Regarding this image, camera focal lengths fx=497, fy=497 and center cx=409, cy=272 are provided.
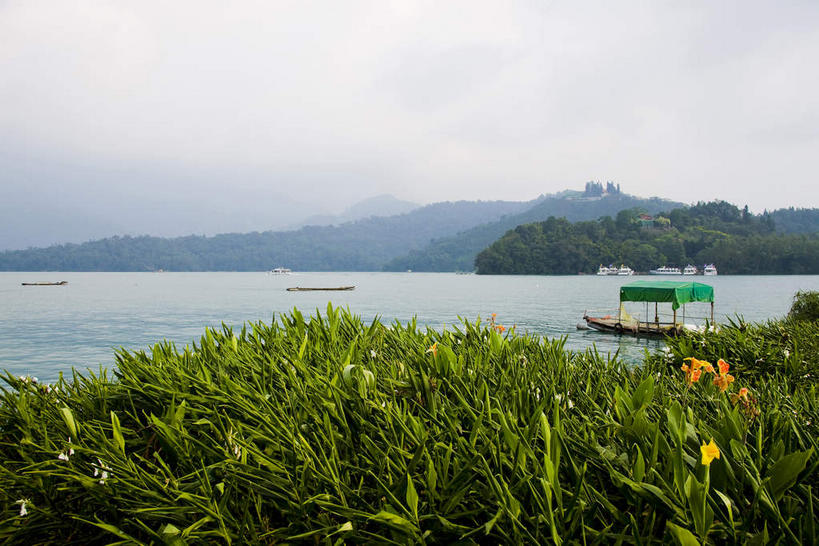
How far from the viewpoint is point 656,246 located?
422 ft

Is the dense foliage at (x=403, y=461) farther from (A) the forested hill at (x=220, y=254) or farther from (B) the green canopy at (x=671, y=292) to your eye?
(A) the forested hill at (x=220, y=254)

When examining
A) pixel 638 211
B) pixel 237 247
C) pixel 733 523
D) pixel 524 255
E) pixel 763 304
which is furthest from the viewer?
pixel 237 247

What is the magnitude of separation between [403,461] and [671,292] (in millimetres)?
29030

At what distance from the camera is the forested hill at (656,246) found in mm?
122500

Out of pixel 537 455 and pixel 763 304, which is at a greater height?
pixel 537 455

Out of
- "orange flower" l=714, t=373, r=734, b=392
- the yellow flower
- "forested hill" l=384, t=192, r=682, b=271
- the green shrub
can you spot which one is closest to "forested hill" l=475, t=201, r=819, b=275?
"forested hill" l=384, t=192, r=682, b=271

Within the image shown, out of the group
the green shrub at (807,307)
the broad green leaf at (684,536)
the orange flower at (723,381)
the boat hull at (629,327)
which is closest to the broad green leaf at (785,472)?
the broad green leaf at (684,536)

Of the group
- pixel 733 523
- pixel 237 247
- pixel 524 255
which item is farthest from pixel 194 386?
pixel 237 247

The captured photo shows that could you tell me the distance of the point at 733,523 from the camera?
4.45 feet

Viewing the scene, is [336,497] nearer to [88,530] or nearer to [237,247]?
[88,530]

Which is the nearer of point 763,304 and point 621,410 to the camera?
point 621,410

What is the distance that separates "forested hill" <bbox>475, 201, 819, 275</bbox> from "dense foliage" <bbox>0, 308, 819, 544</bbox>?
133126 millimetres

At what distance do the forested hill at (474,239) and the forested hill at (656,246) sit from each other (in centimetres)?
3284

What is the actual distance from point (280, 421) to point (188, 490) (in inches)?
14.9
